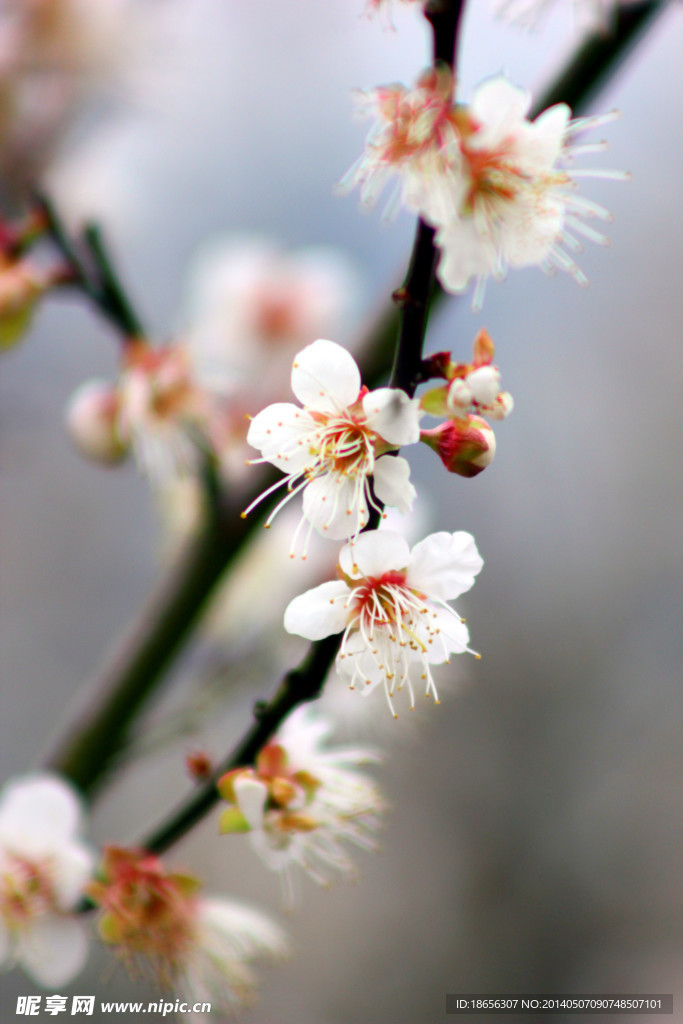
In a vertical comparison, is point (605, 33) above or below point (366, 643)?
above

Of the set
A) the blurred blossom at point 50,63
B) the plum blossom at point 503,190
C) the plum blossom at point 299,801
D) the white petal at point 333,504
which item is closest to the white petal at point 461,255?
the plum blossom at point 503,190

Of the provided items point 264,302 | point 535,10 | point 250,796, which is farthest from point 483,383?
point 264,302

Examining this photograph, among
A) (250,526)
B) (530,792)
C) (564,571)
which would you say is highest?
(564,571)

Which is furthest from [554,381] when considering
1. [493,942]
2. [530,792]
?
[493,942]

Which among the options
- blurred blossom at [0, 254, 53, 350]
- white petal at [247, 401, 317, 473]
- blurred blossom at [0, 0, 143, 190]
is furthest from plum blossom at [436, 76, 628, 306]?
blurred blossom at [0, 0, 143, 190]

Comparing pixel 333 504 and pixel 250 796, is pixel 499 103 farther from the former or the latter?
pixel 250 796

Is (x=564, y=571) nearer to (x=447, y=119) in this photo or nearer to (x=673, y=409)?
(x=673, y=409)
